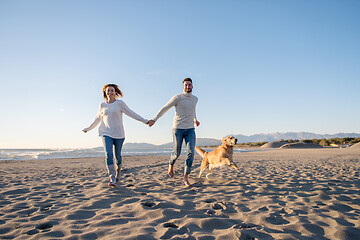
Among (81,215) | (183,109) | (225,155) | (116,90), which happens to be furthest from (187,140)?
(81,215)

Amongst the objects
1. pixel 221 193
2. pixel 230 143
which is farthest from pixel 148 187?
pixel 230 143

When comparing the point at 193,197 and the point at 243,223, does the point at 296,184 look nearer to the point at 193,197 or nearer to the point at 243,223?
the point at 193,197

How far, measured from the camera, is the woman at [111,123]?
4408 millimetres

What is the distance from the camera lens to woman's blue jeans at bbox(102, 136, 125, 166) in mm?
4371

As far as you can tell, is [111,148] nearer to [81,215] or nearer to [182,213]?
[81,215]

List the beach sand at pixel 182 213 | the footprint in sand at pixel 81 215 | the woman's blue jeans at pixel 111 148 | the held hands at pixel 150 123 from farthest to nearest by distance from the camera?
the held hands at pixel 150 123
the woman's blue jeans at pixel 111 148
the footprint in sand at pixel 81 215
the beach sand at pixel 182 213

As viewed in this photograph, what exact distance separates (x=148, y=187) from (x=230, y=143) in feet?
6.88

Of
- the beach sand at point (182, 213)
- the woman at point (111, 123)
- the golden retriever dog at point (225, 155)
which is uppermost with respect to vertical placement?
the woman at point (111, 123)

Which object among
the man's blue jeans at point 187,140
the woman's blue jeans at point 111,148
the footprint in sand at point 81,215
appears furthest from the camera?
the man's blue jeans at point 187,140

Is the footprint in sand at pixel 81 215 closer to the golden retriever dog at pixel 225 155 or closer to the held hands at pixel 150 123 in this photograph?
the held hands at pixel 150 123

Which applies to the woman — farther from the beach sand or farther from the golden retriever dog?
the golden retriever dog

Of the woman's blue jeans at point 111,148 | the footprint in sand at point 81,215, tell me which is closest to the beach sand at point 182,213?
the footprint in sand at point 81,215

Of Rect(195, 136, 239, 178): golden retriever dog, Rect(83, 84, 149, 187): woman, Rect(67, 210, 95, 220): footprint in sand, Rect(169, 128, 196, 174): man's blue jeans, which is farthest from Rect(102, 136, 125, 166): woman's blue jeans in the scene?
Rect(195, 136, 239, 178): golden retriever dog

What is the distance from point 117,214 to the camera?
266 centimetres
